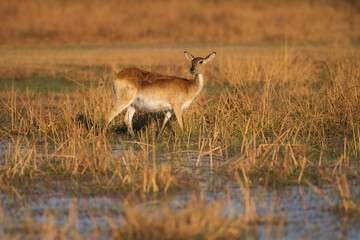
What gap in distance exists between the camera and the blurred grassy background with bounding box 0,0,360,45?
33688 mm

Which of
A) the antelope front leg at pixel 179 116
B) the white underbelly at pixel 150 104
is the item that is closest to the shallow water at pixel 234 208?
the antelope front leg at pixel 179 116

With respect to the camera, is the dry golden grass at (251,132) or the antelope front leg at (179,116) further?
the antelope front leg at (179,116)

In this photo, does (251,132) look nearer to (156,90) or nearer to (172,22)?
(156,90)

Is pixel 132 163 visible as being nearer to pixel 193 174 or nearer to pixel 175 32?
pixel 193 174

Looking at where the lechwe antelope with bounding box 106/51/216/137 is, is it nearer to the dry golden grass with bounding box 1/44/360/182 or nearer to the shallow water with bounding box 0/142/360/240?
the dry golden grass with bounding box 1/44/360/182

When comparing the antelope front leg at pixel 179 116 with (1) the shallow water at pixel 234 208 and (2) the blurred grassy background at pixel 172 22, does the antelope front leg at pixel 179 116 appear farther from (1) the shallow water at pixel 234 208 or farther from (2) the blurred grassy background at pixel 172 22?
(2) the blurred grassy background at pixel 172 22

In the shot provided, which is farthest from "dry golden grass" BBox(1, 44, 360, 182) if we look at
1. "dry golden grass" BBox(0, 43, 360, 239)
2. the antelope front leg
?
the antelope front leg

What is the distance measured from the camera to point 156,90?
35.1 feet

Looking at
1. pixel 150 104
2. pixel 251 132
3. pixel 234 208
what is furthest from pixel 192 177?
pixel 150 104

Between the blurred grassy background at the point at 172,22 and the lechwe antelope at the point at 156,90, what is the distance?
71.5 ft

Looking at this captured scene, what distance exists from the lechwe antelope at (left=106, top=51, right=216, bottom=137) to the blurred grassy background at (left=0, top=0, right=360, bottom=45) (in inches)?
858

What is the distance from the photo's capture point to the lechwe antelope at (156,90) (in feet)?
35.0

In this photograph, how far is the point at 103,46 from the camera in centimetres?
3120

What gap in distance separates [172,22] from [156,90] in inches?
1052
